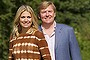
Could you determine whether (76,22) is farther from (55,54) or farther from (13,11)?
(55,54)

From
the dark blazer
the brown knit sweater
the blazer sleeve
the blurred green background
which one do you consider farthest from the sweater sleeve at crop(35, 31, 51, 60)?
the blurred green background

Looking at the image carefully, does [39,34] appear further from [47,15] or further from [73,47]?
[73,47]

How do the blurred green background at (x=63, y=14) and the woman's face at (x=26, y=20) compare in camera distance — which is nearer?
the woman's face at (x=26, y=20)

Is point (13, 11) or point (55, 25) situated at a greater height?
point (13, 11)

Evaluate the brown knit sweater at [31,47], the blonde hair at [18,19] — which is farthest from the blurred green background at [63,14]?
the brown knit sweater at [31,47]

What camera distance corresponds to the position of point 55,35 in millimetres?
3361

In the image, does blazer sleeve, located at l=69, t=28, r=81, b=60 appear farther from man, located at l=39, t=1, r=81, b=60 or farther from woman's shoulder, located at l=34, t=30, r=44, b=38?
woman's shoulder, located at l=34, t=30, r=44, b=38

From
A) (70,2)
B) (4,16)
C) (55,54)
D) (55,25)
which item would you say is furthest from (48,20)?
(70,2)

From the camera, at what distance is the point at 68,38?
338cm

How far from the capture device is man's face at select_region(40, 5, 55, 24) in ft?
10.9

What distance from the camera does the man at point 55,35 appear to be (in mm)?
3324

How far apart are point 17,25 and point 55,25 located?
0.36 meters

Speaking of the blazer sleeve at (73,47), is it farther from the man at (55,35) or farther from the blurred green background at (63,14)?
the blurred green background at (63,14)

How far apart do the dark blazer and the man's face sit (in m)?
0.12
